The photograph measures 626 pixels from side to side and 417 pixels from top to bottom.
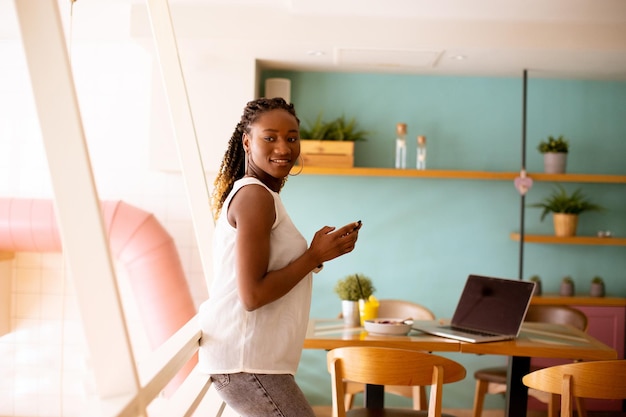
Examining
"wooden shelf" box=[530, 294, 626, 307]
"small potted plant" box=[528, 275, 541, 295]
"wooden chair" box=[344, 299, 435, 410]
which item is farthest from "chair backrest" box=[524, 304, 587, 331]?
"wooden chair" box=[344, 299, 435, 410]

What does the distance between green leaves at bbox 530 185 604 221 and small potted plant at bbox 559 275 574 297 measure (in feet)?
1.40

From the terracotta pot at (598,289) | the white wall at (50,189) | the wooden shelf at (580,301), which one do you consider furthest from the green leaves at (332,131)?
the terracotta pot at (598,289)

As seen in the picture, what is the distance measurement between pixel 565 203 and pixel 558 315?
84 centimetres

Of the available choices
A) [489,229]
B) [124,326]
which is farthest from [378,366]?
[489,229]

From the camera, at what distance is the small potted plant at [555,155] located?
4418mm

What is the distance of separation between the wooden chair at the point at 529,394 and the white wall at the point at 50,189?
1829mm

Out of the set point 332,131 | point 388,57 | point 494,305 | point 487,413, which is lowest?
point 487,413

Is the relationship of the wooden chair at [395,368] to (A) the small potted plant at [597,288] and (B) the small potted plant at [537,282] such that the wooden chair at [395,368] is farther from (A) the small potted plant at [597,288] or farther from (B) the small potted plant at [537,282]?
(A) the small potted plant at [597,288]

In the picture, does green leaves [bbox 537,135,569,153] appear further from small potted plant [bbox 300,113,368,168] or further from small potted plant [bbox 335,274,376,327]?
small potted plant [bbox 335,274,376,327]

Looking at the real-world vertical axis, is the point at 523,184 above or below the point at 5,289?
above

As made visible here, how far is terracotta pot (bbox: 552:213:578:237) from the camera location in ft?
14.6

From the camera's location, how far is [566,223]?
4.44 meters

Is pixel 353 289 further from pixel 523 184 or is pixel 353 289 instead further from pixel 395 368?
pixel 523 184

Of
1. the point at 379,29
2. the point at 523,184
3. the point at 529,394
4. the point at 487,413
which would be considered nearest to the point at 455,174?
the point at 523,184
